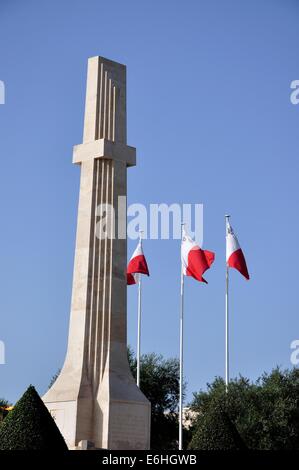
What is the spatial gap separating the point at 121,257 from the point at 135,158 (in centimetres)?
378

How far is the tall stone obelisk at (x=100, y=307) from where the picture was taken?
102 feet

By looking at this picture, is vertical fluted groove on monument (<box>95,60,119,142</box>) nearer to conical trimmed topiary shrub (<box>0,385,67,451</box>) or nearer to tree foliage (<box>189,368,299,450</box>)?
conical trimmed topiary shrub (<box>0,385,67,451</box>)

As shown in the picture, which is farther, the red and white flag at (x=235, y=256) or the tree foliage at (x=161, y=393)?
the tree foliage at (x=161, y=393)

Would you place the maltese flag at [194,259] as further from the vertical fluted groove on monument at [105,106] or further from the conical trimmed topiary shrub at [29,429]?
the conical trimmed topiary shrub at [29,429]

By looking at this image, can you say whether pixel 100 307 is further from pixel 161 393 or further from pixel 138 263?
pixel 161 393

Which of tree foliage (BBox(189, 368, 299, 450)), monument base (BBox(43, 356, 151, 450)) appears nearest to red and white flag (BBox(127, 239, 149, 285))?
tree foliage (BBox(189, 368, 299, 450))

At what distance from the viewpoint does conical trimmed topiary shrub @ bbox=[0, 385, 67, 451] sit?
24.6 meters

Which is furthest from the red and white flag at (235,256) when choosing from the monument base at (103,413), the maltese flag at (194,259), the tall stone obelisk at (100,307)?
the monument base at (103,413)

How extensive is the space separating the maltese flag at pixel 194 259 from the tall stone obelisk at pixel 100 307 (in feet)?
33.6

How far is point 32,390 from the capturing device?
26.1 meters

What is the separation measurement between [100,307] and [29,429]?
7.98m

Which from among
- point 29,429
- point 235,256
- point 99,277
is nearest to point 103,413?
point 99,277

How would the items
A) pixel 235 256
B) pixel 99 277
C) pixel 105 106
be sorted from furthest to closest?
pixel 235 256
pixel 105 106
pixel 99 277

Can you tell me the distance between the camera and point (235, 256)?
4419 cm
